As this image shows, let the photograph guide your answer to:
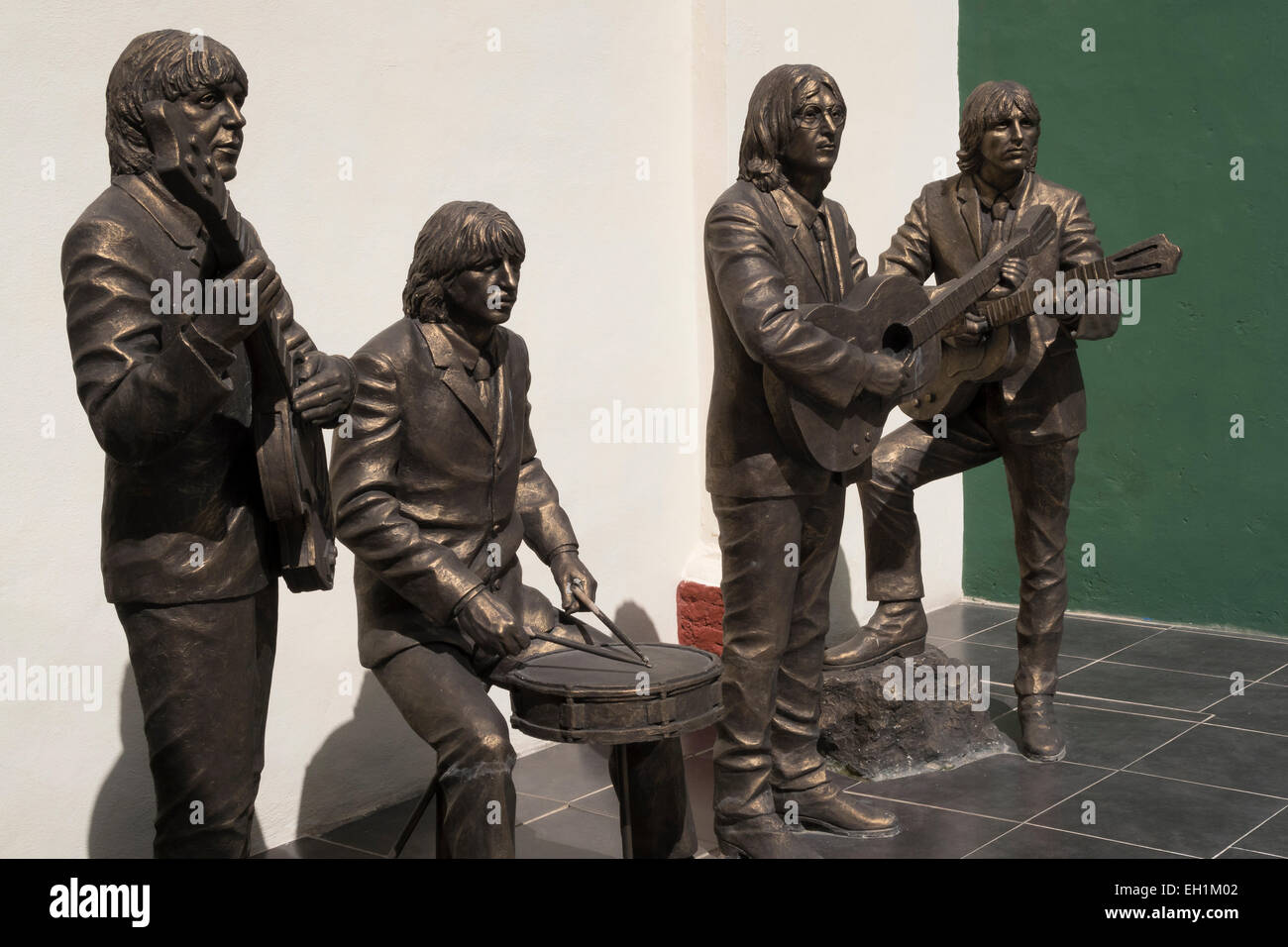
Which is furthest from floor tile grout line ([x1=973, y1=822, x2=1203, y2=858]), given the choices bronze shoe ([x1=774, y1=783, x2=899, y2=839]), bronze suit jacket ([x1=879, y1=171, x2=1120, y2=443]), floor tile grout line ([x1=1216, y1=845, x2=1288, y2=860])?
bronze suit jacket ([x1=879, y1=171, x2=1120, y2=443])

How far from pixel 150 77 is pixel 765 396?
6.51ft

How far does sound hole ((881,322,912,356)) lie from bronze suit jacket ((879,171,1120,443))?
0.75 metres

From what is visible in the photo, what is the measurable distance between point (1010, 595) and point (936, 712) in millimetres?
2778

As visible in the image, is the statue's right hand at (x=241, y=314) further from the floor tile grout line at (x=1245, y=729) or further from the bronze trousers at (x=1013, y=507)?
the floor tile grout line at (x=1245, y=729)

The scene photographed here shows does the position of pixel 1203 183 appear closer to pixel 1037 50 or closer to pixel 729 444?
pixel 1037 50

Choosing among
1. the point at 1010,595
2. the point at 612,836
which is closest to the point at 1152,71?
the point at 1010,595

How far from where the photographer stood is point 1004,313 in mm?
4836

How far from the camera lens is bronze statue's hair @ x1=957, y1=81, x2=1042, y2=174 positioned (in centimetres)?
493

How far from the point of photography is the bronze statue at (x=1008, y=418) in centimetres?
497

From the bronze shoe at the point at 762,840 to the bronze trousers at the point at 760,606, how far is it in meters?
0.03

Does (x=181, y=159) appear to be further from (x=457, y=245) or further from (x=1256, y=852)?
(x=1256, y=852)

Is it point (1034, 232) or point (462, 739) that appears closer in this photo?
point (462, 739)

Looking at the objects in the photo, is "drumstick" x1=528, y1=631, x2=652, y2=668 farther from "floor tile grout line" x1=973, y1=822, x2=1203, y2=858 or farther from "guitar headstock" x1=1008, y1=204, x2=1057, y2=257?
"guitar headstock" x1=1008, y1=204, x2=1057, y2=257

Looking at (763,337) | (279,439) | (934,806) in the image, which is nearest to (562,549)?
(763,337)
